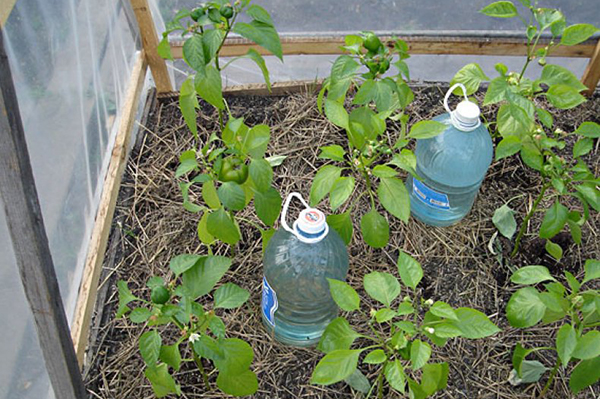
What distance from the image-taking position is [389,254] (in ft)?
6.01

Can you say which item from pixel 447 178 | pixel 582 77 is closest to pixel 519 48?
pixel 582 77

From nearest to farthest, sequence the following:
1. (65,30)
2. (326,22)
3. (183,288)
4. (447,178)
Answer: (183,288), (65,30), (447,178), (326,22)

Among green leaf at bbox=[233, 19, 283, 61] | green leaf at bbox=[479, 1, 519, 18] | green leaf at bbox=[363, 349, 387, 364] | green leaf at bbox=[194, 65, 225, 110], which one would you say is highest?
green leaf at bbox=[233, 19, 283, 61]

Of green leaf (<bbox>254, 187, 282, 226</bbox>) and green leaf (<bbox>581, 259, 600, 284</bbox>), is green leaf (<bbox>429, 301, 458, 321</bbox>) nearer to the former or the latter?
green leaf (<bbox>581, 259, 600, 284</bbox>)

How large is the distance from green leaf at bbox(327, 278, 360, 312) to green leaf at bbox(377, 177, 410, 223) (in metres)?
0.22

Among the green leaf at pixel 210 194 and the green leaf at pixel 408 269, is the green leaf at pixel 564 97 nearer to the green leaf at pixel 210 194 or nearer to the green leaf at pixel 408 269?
the green leaf at pixel 408 269

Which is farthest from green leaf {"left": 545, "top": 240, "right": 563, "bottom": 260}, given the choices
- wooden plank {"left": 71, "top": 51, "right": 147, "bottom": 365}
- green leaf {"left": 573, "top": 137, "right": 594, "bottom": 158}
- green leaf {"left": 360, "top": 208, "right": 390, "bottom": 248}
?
wooden plank {"left": 71, "top": 51, "right": 147, "bottom": 365}

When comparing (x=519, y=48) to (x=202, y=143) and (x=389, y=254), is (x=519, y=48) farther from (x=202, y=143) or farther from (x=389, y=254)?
(x=202, y=143)

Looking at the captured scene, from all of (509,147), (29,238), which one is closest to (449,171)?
(509,147)

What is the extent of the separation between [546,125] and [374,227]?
1.64ft

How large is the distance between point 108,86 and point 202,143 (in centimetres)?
33

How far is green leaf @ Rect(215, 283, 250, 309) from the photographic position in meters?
1.37

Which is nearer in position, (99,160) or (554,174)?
(554,174)

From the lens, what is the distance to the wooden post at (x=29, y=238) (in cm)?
100
